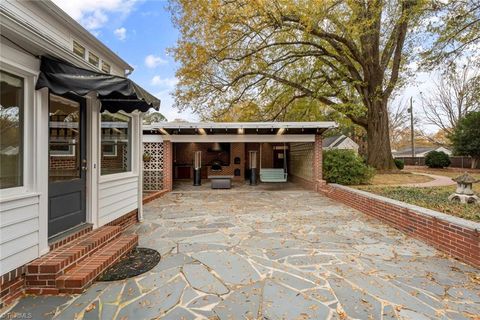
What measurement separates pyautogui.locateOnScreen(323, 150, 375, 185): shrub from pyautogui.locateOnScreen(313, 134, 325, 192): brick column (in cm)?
27

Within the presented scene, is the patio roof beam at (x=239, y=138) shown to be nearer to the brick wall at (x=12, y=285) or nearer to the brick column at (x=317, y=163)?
the brick column at (x=317, y=163)

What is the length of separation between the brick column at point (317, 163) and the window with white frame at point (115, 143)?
6.87m

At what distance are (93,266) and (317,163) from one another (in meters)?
8.29

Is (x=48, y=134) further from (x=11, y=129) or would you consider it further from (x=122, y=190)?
(x=122, y=190)

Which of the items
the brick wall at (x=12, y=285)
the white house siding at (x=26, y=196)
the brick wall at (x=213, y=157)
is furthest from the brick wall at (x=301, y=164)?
the brick wall at (x=12, y=285)

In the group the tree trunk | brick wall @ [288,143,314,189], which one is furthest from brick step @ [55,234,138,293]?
the tree trunk

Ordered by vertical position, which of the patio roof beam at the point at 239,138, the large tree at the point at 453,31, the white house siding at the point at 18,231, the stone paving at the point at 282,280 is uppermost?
the large tree at the point at 453,31

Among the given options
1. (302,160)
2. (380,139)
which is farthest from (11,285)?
(380,139)

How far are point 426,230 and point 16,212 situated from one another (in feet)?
18.3

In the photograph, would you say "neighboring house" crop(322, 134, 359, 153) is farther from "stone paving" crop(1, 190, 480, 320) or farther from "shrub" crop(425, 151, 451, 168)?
"stone paving" crop(1, 190, 480, 320)

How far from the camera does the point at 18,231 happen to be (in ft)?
8.30

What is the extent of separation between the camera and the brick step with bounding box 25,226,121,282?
260 centimetres

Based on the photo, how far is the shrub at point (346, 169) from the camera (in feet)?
30.0

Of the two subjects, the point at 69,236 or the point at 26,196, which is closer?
the point at 26,196
